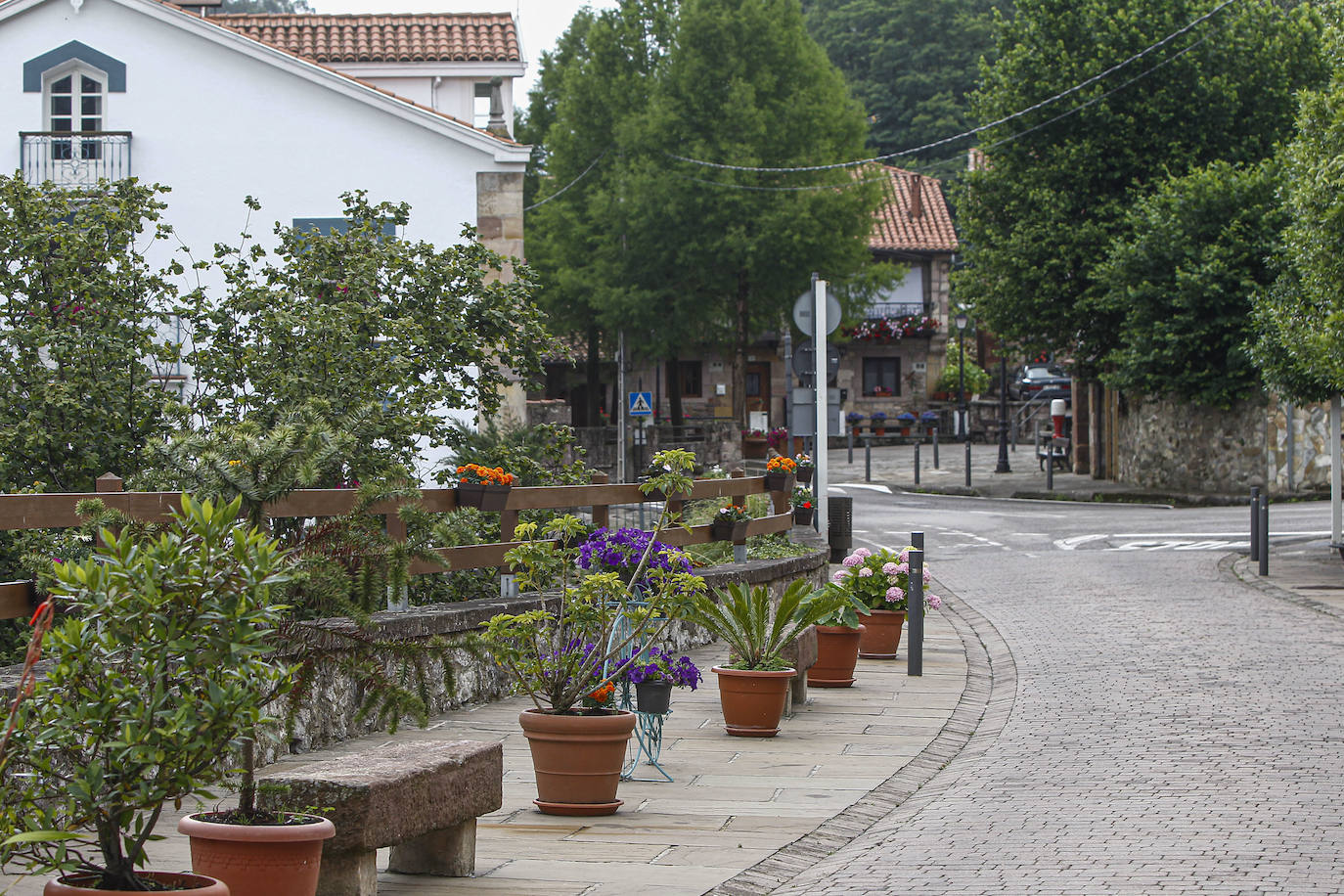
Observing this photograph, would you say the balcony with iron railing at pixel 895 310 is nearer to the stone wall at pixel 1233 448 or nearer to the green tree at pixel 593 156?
the green tree at pixel 593 156

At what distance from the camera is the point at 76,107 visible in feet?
73.3

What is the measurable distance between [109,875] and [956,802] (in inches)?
173

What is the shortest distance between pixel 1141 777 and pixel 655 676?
2488 millimetres

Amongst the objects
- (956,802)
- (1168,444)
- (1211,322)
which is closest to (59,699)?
(956,802)

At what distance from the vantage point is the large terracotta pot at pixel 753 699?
886 centimetres

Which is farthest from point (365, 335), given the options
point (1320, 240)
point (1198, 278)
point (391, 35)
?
point (1198, 278)

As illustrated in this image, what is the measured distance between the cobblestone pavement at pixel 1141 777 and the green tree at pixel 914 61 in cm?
5675

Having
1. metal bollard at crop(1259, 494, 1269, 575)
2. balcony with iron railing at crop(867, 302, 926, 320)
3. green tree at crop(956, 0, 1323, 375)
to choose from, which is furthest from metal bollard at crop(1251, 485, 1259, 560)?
balcony with iron railing at crop(867, 302, 926, 320)

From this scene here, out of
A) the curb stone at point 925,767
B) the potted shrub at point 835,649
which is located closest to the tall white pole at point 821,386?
the curb stone at point 925,767

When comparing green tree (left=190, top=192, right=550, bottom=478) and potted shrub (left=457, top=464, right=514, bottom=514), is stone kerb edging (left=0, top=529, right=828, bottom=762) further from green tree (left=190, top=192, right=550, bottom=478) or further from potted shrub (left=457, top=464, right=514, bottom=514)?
green tree (left=190, top=192, right=550, bottom=478)

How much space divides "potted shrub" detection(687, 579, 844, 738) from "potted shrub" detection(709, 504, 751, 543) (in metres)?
3.61

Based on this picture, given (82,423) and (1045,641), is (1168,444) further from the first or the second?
(82,423)

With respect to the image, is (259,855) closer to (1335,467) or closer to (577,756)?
(577,756)

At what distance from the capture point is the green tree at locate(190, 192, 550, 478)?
1049 cm
